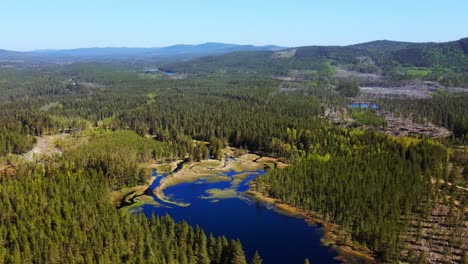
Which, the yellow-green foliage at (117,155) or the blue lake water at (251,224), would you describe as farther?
A: the yellow-green foliage at (117,155)

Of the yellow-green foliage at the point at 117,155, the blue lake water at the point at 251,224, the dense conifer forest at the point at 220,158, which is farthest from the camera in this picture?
the yellow-green foliage at the point at 117,155

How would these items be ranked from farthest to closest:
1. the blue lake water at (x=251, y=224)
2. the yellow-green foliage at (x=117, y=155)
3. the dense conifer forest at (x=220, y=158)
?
the yellow-green foliage at (x=117, y=155) → the blue lake water at (x=251, y=224) → the dense conifer forest at (x=220, y=158)

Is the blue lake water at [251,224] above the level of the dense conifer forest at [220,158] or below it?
below

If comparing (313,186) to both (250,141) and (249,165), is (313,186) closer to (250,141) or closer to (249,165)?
(249,165)

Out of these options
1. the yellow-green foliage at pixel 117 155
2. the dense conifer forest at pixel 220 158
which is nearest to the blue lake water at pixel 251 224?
the dense conifer forest at pixel 220 158

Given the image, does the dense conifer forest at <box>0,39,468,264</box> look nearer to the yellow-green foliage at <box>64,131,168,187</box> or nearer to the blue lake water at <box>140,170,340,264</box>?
the yellow-green foliage at <box>64,131,168,187</box>

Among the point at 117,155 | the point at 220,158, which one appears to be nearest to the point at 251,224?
the point at 117,155

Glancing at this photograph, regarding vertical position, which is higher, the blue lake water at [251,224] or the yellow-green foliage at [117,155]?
the yellow-green foliage at [117,155]

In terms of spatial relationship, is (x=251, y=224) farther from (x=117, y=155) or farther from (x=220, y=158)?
(x=220, y=158)

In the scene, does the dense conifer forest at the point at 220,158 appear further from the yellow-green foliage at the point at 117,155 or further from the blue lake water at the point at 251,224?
the blue lake water at the point at 251,224
